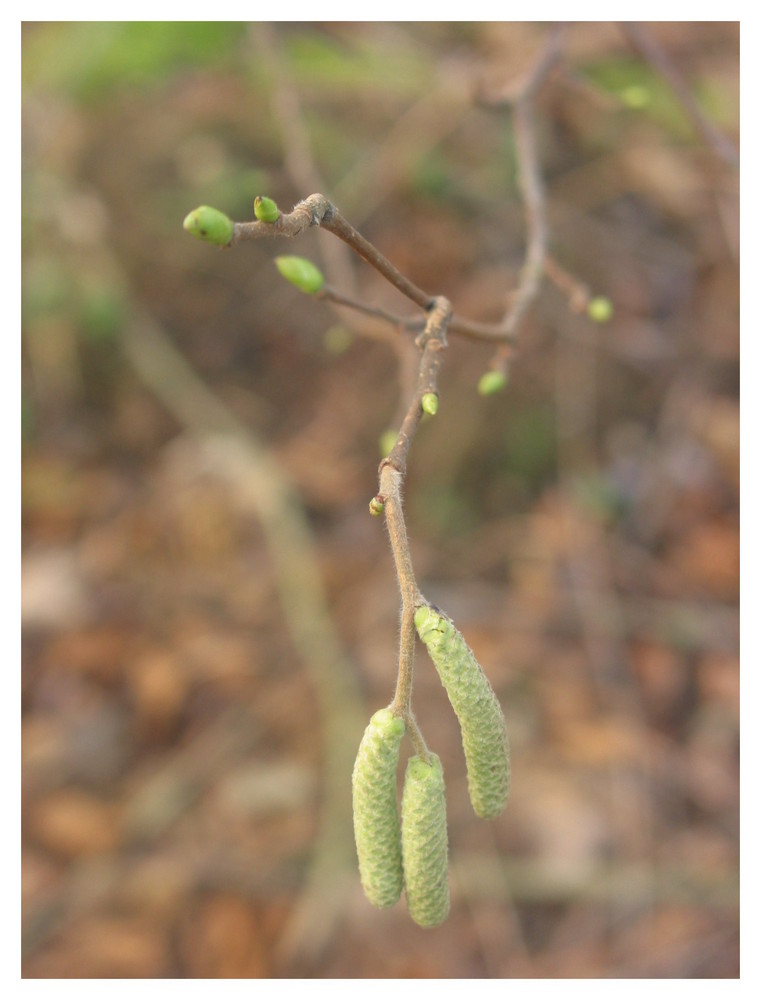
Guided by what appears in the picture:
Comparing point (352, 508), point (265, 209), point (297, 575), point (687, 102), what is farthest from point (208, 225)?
point (352, 508)

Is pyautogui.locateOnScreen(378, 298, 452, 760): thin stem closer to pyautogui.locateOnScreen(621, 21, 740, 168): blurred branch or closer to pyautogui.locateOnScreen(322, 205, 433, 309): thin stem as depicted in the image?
pyautogui.locateOnScreen(322, 205, 433, 309): thin stem

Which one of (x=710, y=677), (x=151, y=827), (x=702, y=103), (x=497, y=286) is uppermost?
Result: (x=702, y=103)

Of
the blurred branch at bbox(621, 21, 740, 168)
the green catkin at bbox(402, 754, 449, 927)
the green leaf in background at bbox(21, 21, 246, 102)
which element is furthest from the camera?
the green leaf in background at bbox(21, 21, 246, 102)

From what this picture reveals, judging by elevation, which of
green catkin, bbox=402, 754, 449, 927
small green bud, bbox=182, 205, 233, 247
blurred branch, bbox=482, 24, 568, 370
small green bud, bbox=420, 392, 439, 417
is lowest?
green catkin, bbox=402, 754, 449, 927

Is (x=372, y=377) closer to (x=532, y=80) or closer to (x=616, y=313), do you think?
(x=616, y=313)

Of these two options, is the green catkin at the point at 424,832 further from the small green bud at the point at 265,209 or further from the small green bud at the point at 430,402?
the small green bud at the point at 265,209

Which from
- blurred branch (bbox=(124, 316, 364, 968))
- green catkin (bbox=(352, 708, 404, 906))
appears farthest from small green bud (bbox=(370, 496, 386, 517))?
blurred branch (bbox=(124, 316, 364, 968))

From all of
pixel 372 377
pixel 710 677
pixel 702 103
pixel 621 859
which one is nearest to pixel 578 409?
pixel 372 377
